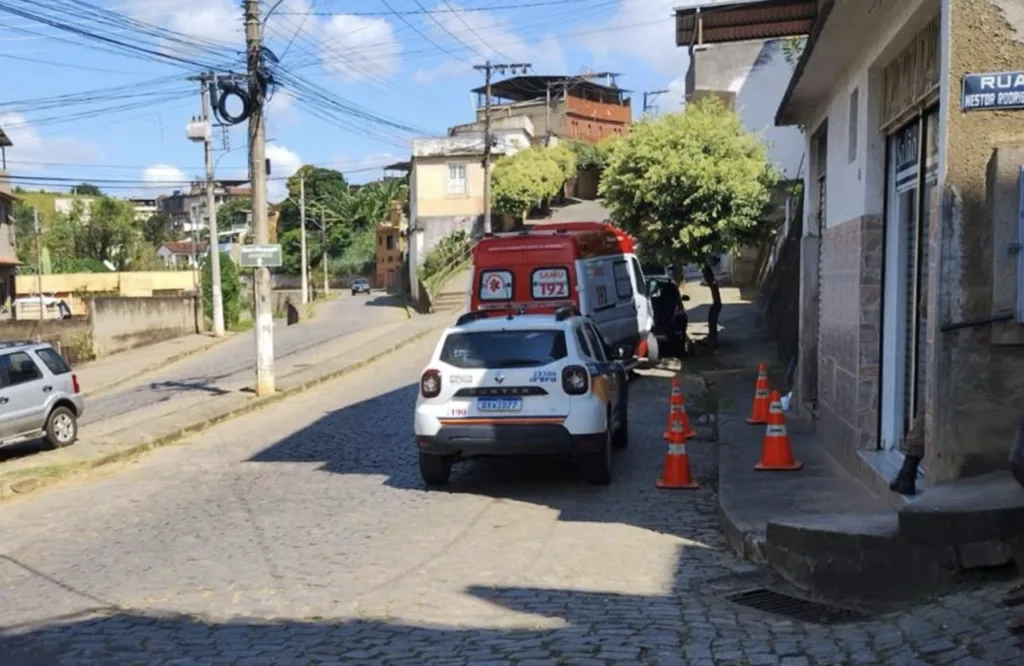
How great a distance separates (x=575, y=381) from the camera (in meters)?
9.64

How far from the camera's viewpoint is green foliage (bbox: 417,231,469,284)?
44750 mm

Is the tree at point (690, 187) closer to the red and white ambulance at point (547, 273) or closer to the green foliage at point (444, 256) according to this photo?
the red and white ambulance at point (547, 273)

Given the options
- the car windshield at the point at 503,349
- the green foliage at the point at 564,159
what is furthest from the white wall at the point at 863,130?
the green foliage at the point at 564,159

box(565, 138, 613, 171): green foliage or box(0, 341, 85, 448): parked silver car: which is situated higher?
box(565, 138, 613, 171): green foliage

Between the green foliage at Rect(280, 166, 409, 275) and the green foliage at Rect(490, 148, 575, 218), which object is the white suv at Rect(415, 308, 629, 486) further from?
the green foliage at Rect(280, 166, 409, 275)

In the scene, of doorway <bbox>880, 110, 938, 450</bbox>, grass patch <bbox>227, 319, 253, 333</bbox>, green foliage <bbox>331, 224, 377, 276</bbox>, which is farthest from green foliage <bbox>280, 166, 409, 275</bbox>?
doorway <bbox>880, 110, 938, 450</bbox>

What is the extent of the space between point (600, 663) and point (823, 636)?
4.15 ft

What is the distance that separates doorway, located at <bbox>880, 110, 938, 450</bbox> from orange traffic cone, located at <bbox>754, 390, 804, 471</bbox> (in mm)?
1354

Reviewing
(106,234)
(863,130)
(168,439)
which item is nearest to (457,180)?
(106,234)

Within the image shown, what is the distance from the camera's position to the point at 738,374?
18734 mm

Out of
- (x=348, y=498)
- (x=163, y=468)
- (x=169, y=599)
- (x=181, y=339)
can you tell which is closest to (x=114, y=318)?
(x=181, y=339)

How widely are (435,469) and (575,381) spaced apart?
1721mm

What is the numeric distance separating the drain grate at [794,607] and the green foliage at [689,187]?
14674mm

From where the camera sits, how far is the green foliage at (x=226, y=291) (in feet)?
132
